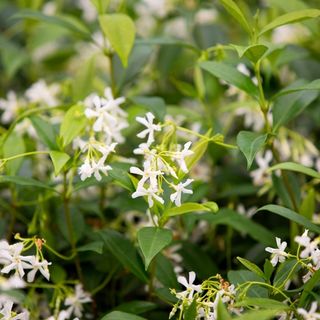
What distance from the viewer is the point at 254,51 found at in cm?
88

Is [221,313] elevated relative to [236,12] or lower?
lower

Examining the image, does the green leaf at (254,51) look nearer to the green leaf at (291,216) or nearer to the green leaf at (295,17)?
the green leaf at (295,17)

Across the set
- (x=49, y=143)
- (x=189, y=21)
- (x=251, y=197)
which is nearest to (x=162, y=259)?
(x=49, y=143)

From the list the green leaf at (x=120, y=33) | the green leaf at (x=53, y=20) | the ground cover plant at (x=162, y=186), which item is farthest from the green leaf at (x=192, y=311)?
the green leaf at (x=53, y=20)

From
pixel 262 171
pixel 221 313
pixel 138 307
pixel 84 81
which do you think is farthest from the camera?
pixel 84 81

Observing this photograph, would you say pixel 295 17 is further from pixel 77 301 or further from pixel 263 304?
pixel 77 301

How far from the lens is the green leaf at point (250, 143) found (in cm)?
83

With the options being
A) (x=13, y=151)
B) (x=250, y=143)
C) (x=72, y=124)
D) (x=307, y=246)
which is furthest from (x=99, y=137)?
(x=307, y=246)

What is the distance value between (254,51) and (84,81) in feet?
1.58

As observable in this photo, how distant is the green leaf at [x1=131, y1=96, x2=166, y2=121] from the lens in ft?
3.36

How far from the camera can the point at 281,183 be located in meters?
1.03

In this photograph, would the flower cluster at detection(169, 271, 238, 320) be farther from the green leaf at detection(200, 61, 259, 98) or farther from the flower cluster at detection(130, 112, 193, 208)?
the green leaf at detection(200, 61, 259, 98)

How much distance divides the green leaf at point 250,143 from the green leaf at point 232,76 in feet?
0.25

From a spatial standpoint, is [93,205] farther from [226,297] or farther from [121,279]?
[226,297]
